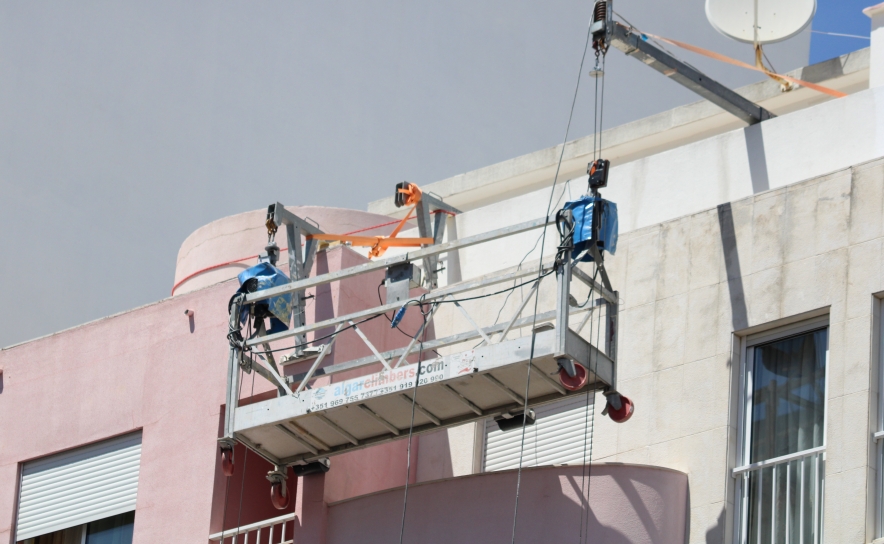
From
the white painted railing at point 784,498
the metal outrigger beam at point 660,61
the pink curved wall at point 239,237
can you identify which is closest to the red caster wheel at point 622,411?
the white painted railing at point 784,498

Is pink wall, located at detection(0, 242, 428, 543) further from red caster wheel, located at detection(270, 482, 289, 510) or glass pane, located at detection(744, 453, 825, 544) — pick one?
glass pane, located at detection(744, 453, 825, 544)

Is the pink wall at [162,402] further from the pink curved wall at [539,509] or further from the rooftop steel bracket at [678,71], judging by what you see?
the rooftop steel bracket at [678,71]

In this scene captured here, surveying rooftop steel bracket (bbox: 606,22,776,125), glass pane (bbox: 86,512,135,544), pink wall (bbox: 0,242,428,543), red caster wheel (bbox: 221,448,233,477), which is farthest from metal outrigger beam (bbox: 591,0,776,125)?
glass pane (bbox: 86,512,135,544)

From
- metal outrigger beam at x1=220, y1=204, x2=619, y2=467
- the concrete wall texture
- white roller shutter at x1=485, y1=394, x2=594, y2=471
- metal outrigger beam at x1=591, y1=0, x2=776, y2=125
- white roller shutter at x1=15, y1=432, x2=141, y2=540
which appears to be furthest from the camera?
white roller shutter at x1=15, y1=432, x2=141, y2=540

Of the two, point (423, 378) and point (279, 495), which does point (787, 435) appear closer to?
point (423, 378)

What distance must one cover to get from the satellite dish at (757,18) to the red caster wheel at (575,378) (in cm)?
477

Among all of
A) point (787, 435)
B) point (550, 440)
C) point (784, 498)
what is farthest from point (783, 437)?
point (550, 440)

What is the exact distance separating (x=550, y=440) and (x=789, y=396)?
3013 mm

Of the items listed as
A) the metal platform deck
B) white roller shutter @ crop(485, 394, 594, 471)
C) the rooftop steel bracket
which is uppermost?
the rooftop steel bracket

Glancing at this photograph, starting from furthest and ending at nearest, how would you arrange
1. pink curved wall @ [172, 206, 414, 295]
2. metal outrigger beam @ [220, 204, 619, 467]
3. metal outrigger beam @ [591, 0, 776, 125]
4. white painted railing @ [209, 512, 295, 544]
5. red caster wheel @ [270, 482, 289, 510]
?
pink curved wall @ [172, 206, 414, 295], white painted railing @ [209, 512, 295, 544], red caster wheel @ [270, 482, 289, 510], metal outrigger beam @ [591, 0, 776, 125], metal outrigger beam @ [220, 204, 619, 467]

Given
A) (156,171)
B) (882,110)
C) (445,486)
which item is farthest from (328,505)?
(156,171)

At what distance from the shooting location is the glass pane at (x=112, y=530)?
19.4 metres

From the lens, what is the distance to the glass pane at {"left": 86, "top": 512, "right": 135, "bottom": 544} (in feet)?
63.7

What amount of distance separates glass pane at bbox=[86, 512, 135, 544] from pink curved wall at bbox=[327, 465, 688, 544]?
11.2 feet
